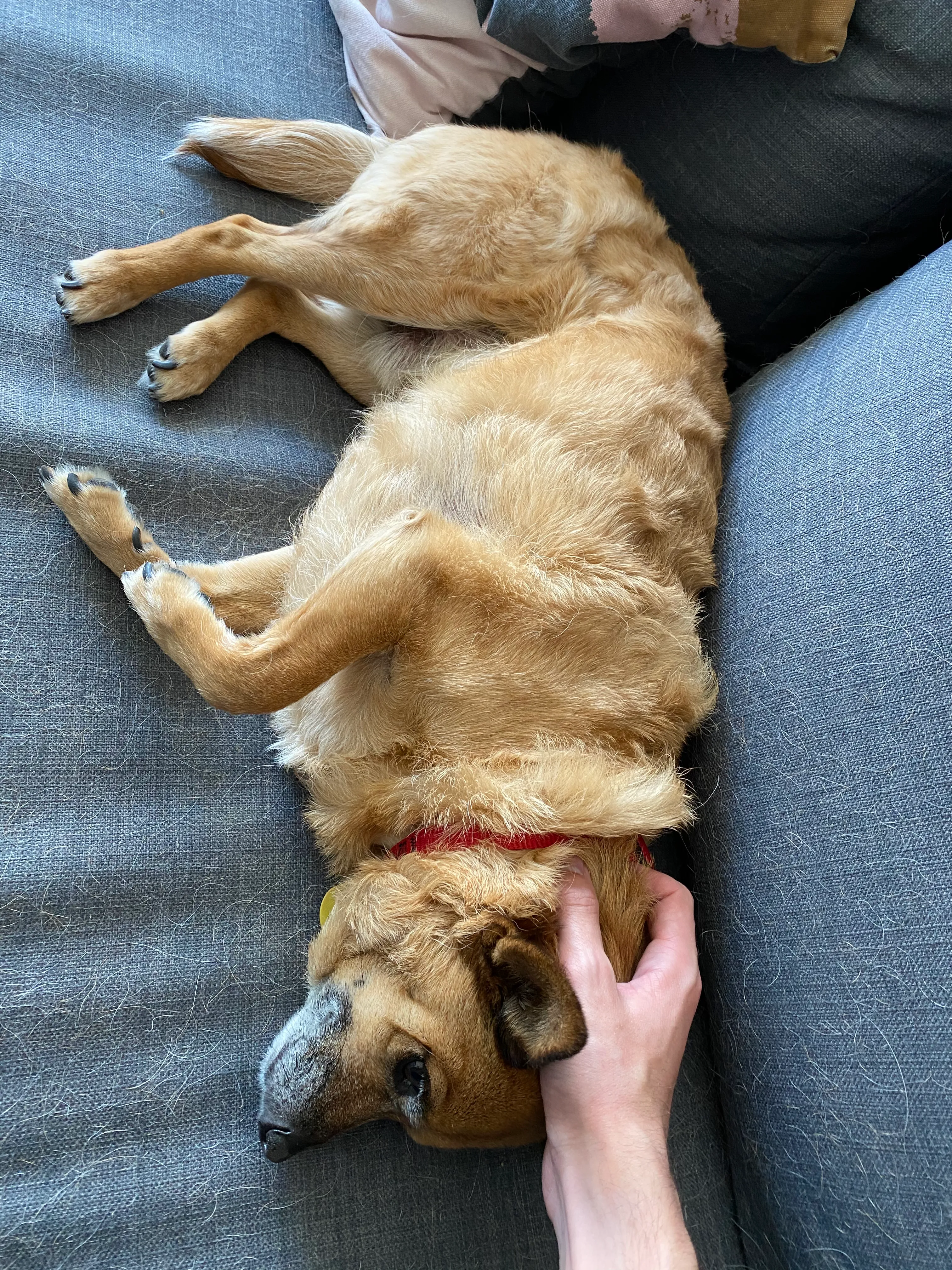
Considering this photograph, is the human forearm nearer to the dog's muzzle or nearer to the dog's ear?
the dog's ear

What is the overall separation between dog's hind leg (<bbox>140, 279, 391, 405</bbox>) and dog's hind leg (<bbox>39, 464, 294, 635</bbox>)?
0.33 meters

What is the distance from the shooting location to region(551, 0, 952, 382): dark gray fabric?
1.87 m

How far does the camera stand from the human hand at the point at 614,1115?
1.41 metres

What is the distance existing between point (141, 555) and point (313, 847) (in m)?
0.76

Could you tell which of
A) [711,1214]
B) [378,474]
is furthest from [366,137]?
[711,1214]

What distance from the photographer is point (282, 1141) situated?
1446 millimetres

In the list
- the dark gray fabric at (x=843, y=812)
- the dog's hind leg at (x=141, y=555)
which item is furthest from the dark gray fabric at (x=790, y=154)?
the dog's hind leg at (x=141, y=555)

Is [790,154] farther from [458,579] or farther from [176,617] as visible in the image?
[176,617]

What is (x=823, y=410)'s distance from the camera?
1.86 m

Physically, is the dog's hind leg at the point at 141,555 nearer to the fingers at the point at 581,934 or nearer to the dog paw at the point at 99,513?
the dog paw at the point at 99,513

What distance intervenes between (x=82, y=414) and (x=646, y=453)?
1347 millimetres

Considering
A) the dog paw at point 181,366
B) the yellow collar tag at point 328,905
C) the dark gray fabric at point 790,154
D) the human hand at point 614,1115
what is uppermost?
the dark gray fabric at point 790,154

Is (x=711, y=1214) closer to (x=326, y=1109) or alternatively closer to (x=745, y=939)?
(x=745, y=939)

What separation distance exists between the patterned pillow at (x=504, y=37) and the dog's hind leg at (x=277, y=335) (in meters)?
0.69
